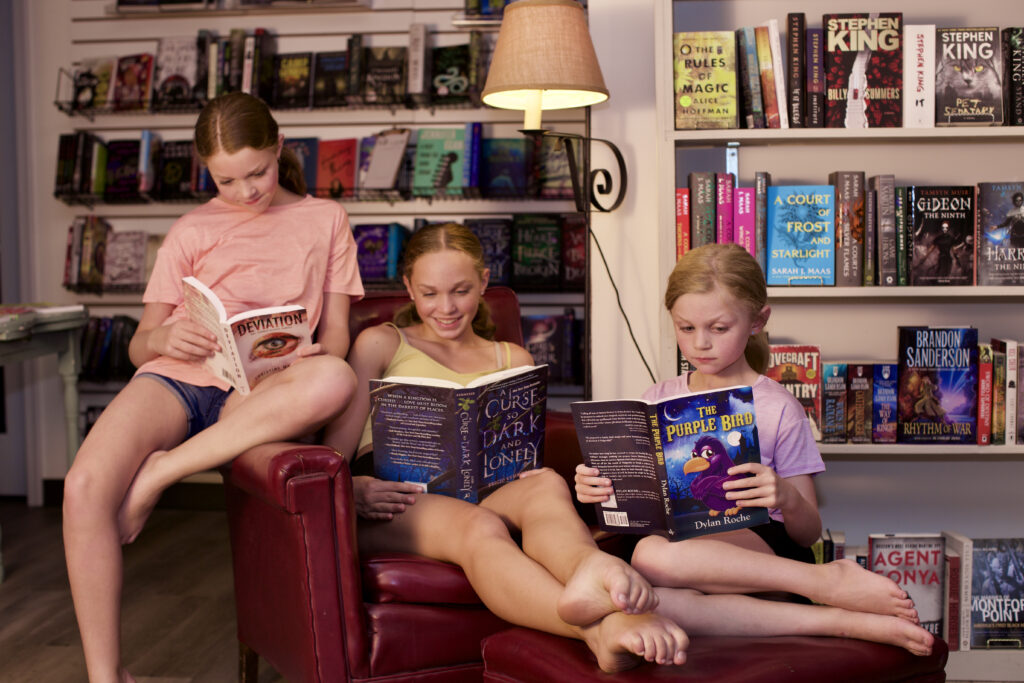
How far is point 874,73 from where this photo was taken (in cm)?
232

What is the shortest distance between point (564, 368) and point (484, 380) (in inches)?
70.1

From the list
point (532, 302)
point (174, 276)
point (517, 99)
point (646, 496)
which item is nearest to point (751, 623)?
point (646, 496)

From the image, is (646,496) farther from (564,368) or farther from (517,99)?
(564,368)

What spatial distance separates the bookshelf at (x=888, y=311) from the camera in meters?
2.52

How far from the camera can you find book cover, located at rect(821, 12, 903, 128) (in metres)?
2.31

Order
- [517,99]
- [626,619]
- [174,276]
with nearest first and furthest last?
[626,619], [174,276], [517,99]

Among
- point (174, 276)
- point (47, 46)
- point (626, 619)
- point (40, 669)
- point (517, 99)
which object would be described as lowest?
point (40, 669)

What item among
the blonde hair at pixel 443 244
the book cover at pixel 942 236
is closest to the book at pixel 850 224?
the book cover at pixel 942 236

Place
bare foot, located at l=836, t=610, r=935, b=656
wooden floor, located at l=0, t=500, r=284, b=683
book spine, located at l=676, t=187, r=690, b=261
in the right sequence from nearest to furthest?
bare foot, located at l=836, t=610, r=935, b=656 → wooden floor, located at l=0, t=500, r=284, b=683 → book spine, located at l=676, t=187, r=690, b=261

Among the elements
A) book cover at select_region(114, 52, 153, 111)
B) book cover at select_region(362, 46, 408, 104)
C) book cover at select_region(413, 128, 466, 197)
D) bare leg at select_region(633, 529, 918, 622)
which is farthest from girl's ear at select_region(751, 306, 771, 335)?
book cover at select_region(114, 52, 153, 111)

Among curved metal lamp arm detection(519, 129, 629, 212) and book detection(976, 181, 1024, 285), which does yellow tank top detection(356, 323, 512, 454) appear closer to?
curved metal lamp arm detection(519, 129, 629, 212)

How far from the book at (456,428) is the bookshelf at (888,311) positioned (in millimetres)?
973

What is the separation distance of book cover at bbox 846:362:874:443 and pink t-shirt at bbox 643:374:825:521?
688 millimetres

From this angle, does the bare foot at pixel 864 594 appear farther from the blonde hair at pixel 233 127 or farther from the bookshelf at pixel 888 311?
the blonde hair at pixel 233 127
